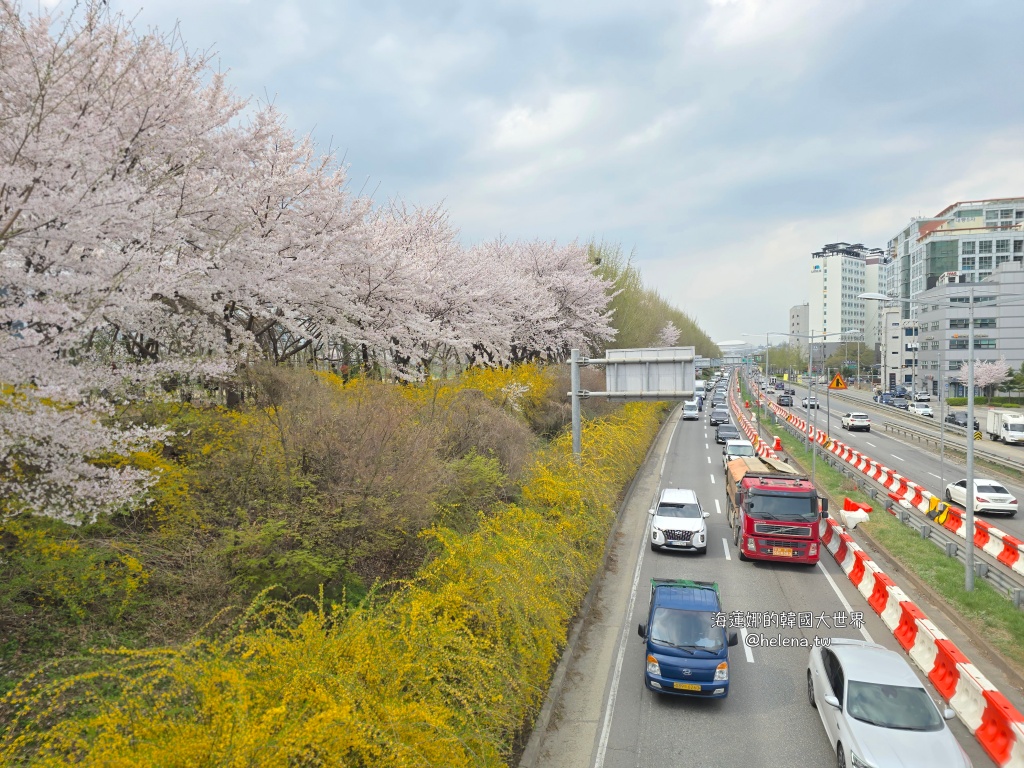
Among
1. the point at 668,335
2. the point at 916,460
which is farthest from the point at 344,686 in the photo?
the point at 668,335

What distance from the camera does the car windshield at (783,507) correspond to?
→ 17031mm

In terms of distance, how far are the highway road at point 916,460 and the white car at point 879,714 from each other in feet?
51.9

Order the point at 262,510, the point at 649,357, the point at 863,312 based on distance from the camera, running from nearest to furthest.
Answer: the point at 262,510 → the point at 649,357 → the point at 863,312

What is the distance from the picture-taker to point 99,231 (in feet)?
28.1

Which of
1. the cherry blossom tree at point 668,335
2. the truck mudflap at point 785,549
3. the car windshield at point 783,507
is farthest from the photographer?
the cherry blossom tree at point 668,335

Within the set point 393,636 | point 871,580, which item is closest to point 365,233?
point 393,636

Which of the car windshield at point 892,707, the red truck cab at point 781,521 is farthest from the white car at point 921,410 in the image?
the car windshield at point 892,707

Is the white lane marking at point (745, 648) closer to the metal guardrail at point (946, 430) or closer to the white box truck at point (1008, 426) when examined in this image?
the metal guardrail at point (946, 430)

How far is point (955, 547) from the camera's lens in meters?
17.4

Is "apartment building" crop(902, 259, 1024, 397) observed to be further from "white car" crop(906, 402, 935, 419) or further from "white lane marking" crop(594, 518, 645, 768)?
"white lane marking" crop(594, 518, 645, 768)

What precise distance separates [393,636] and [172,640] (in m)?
3.29

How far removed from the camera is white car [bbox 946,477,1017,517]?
23.2 meters

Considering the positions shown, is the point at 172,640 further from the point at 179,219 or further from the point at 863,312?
the point at 863,312

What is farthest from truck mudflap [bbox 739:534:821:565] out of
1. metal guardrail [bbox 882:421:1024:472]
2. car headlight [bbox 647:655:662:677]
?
metal guardrail [bbox 882:421:1024:472]
